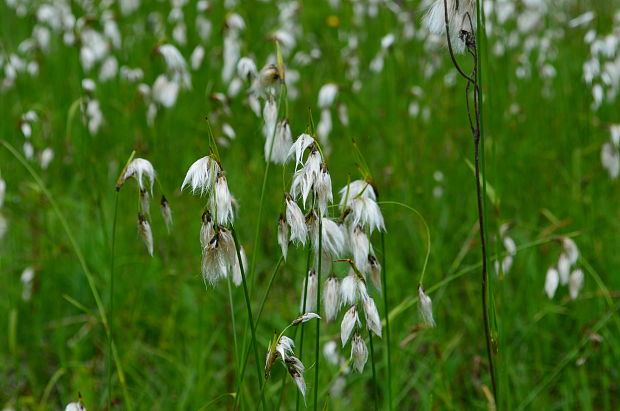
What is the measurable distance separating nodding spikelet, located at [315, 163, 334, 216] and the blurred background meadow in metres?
0.06

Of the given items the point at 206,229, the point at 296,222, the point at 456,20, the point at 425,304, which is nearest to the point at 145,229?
the point at 206,229

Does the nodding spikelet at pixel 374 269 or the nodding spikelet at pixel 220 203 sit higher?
the nodding spikelet at pixel 220 203

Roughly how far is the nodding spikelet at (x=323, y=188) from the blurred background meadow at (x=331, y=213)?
56 millimetres

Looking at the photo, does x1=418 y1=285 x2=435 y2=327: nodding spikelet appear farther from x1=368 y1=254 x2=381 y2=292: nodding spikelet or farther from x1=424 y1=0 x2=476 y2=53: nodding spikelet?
x1=424 y1=0 x2=476 y2=53: nodding spikelet

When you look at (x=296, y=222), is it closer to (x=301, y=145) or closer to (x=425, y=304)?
(x=301, y=145)

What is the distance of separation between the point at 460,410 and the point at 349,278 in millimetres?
1154

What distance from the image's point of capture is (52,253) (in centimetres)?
285

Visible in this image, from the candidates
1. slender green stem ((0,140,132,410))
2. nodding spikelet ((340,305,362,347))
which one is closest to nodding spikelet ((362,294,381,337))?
nodding spikelet ((340,305,362,347))

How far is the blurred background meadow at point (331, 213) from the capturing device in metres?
2.24

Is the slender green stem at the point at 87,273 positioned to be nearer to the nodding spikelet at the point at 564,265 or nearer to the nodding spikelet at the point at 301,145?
the nodding spikelet at the point at 301,145

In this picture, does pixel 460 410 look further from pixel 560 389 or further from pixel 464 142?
pixel 464 142

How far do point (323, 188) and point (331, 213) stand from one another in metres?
0.47

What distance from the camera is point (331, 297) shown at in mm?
1373

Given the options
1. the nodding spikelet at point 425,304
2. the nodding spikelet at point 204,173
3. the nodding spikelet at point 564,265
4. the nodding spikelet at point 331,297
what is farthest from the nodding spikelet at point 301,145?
the nodding spikelet at point 564,265
